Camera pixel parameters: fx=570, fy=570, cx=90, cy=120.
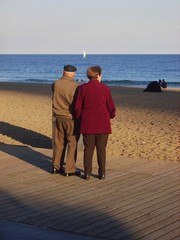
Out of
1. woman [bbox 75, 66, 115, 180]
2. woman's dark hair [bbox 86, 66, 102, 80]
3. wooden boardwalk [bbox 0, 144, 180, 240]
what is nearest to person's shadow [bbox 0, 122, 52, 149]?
wooden boardwalk [bbox 0, 144, 180, 240]

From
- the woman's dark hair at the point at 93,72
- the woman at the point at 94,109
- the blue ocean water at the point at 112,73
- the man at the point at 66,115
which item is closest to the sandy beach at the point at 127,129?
the man at the point at 66,115

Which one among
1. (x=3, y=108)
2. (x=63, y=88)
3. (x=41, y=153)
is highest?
(x=63, y=88)

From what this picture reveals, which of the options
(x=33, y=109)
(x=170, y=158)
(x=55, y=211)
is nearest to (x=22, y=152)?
(x=170, y=158)

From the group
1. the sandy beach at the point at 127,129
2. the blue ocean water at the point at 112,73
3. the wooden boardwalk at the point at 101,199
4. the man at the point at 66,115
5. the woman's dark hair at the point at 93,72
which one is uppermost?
the woman's dark hair at the point at 93,72

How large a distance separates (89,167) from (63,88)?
1.20m

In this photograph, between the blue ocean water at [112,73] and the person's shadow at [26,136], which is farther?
the blue ocean water at [112,73]

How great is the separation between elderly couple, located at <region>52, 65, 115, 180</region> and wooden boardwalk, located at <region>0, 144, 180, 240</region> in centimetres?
28

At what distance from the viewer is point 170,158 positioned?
1052cm

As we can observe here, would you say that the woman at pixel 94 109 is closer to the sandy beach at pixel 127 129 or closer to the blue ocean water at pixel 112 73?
the sandy beach at pixel 127 129

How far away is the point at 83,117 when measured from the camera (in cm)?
790

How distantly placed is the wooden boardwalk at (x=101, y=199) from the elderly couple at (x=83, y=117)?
0.93 ft

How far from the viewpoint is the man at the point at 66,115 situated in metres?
8.21

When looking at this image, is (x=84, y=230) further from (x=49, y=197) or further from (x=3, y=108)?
(x=3, y=108)

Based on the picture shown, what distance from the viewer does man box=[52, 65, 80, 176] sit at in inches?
323
